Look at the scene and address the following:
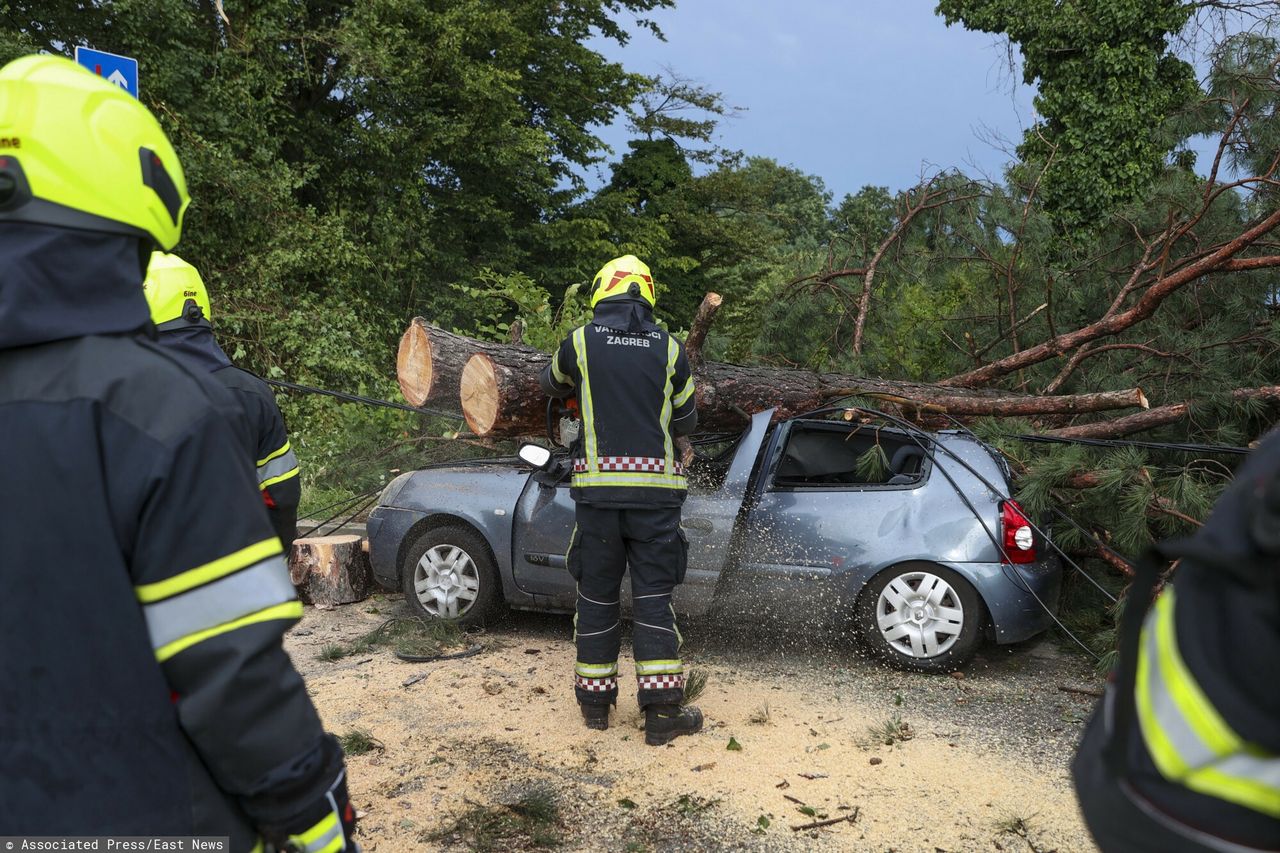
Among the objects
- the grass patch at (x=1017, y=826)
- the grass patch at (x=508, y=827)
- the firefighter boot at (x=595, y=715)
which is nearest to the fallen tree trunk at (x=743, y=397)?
the firefighter boot at (x=595, y=715)

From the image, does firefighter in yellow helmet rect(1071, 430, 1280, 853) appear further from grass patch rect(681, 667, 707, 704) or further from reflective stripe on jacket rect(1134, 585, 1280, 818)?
grass patch rect(681, 667, 707, 704)

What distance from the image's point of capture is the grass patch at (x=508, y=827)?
3.21 metres

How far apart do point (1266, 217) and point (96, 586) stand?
665 cm

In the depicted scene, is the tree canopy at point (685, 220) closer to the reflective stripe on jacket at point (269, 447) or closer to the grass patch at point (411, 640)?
the grass patch at point (411, 640)

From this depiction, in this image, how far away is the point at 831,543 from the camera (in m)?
5.02

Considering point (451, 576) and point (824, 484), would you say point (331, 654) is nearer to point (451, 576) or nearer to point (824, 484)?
point (451, 576)

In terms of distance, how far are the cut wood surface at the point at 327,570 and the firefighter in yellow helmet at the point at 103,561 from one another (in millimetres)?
5031

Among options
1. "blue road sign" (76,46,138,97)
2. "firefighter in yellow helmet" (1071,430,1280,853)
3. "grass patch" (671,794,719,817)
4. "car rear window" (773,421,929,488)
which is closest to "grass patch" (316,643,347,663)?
"grass patch" (671,794,719,817)

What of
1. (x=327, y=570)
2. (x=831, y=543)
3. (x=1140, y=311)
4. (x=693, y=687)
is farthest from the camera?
(x=327, y=570)

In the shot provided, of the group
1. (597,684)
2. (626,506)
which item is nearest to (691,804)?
(597,684)

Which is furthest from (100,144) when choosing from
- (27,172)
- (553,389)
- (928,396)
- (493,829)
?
(928,396)

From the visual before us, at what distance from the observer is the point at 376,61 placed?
47.5 feet

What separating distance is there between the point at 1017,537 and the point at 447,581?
3193 millimetres

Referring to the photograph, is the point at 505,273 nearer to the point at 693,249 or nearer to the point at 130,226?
the point at 693,249
